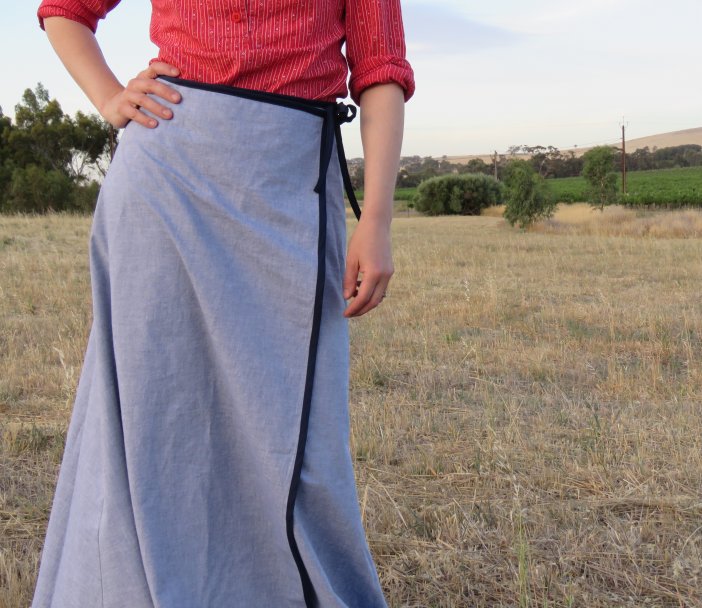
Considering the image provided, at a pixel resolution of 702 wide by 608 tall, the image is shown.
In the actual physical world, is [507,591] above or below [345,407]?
below

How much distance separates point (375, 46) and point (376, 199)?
0.28 m

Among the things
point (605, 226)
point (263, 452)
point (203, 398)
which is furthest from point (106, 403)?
point (605, 226)

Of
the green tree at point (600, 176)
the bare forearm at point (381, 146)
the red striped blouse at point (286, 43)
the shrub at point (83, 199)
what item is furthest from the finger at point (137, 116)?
the green tree at point (600, 176)

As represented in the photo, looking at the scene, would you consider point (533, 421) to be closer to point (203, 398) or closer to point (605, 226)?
point (203, 398)

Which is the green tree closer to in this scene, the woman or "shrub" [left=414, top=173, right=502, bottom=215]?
"shrub" [left=414, top=173, right=502, bottom=215]

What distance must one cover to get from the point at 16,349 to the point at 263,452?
14.8ft

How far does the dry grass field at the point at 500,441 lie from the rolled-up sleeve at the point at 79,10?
1.58 meters

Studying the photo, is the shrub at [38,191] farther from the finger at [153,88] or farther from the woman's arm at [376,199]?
the woman's arm at [376,199]

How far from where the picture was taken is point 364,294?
1.44 meters

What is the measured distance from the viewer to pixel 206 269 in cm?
138

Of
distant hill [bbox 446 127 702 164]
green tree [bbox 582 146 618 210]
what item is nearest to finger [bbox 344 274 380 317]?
green tree [bbox 582 146 618 210]

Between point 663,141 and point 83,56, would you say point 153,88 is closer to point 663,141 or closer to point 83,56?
point 83,56

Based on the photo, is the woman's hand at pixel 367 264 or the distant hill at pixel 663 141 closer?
the woman's hand at pixel 367 264

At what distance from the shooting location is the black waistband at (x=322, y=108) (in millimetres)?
1408
